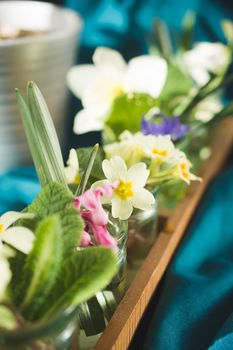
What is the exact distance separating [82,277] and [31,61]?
10.0 inches

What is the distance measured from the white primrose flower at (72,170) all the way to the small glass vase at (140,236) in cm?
6

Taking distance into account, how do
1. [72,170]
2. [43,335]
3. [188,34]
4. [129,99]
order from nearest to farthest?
1. [43,335]
2. [72,170]
3. [129,99]
4. [188,34]

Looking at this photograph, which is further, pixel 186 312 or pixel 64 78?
pixel 64 78

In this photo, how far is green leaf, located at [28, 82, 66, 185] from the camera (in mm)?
324

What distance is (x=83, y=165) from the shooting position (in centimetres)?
36

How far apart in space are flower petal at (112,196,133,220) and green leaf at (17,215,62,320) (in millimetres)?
64

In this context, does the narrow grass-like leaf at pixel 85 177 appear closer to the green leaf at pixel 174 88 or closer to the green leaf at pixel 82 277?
the green leaf at pixel 82 277

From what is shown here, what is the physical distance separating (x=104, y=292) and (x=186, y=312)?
0.07 meters

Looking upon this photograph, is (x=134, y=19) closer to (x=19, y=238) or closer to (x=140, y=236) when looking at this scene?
(x=140, y=236)

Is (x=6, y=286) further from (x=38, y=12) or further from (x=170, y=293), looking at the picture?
(x=38, y=12)

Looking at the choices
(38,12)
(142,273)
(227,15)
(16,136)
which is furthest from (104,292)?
(227,15)

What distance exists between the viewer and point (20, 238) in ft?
0.85

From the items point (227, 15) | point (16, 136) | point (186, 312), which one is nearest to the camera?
point (186, 312)

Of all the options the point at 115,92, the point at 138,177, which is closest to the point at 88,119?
the point at 115,92
